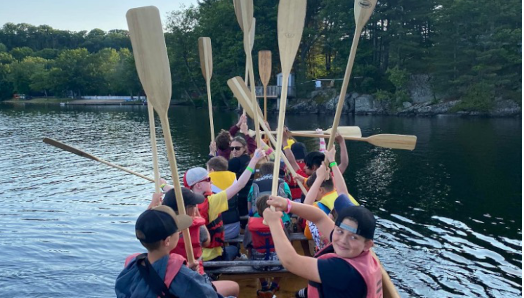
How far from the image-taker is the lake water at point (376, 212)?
743 centimetres

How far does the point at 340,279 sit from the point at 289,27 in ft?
7.87

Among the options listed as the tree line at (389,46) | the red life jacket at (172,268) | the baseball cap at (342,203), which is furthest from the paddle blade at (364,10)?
Answer: the tree line at (389,46)

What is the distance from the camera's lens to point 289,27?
4035mm

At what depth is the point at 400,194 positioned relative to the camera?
41.2 ft

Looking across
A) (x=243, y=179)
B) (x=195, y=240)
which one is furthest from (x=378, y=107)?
(x=195, y=240)

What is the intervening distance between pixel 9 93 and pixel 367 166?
7996cm

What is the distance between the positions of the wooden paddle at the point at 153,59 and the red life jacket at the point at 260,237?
1.29m

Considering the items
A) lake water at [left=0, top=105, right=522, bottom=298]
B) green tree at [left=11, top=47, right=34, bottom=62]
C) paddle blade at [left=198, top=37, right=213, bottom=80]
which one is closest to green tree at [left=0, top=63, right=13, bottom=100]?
green tree at [left=11, top=47, right=34, bottom=62]

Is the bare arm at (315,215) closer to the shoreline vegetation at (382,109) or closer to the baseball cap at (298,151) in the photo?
the baseball cap at (298,151)

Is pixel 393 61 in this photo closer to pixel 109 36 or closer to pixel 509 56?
pixel 509 56

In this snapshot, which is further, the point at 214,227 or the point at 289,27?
the point at 214,227

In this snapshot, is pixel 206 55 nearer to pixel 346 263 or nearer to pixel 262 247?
pixel 262 247

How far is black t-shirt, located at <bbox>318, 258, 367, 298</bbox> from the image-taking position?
2.61 m

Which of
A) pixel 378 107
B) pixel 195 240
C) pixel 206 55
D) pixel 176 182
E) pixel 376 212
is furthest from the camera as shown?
pixel 378 107
